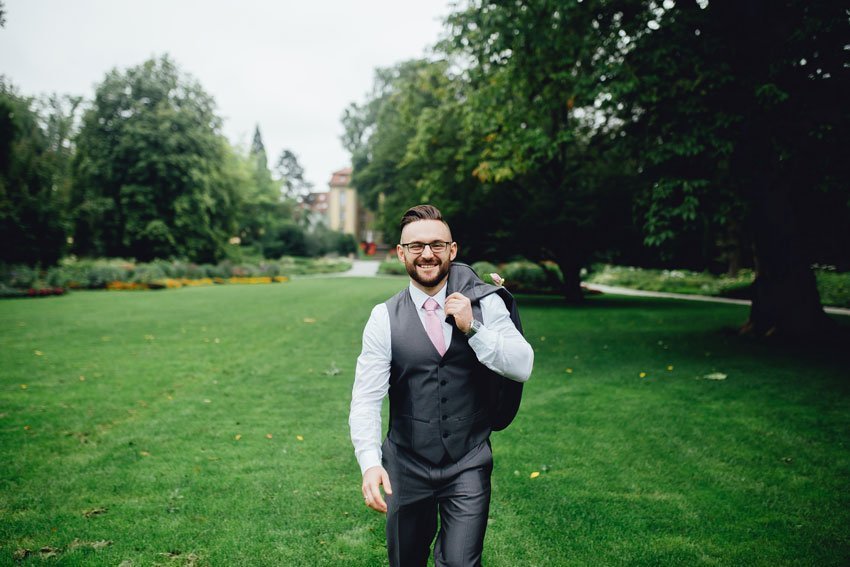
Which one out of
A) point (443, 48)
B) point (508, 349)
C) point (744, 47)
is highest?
point (443, 48)

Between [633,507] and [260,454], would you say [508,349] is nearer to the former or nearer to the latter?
[633,507]

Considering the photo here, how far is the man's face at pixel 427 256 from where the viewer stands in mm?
2289

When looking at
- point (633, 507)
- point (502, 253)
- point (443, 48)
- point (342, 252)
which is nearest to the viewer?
point (633, 507)

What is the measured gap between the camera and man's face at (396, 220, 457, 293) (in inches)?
90.1

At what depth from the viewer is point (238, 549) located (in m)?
3.65

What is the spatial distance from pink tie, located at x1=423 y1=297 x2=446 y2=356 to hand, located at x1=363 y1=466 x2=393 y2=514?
553mm

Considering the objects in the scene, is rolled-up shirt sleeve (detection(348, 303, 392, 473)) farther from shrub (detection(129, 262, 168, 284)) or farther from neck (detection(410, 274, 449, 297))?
shrub (detection(129, 262, 168, 284))

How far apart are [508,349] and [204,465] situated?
4.02m

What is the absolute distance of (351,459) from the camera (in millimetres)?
5227

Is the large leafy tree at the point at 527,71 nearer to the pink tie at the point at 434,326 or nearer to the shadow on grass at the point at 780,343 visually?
the shadow on grass at the point at 780,343

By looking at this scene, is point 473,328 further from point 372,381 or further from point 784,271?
point 784,271

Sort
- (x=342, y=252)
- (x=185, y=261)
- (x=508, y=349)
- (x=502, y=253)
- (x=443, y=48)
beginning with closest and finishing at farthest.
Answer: (x=508, y=349), (x=443, y=48), (x=502, y=253), (x=185, y=261), (x=342, y=252)

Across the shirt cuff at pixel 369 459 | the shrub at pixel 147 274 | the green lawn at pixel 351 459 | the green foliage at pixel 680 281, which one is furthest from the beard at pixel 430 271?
the shrub at pixel 147 274

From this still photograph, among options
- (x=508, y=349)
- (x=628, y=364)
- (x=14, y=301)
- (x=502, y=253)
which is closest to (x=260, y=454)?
(x=508, y=349)
